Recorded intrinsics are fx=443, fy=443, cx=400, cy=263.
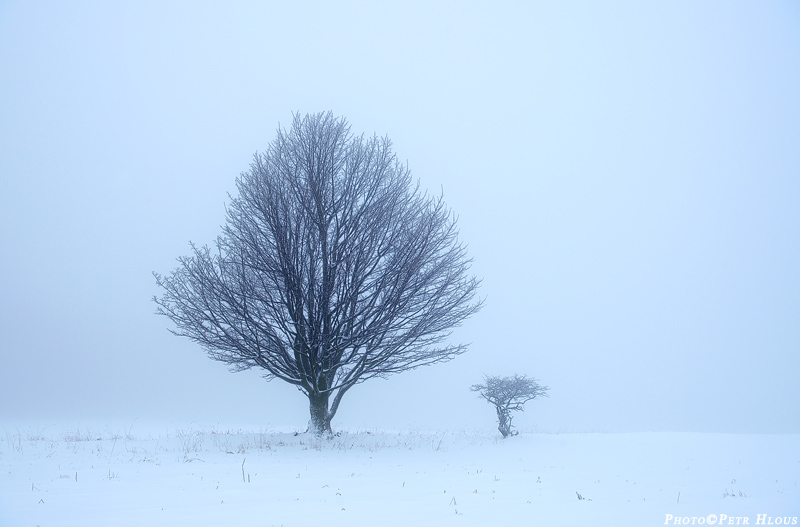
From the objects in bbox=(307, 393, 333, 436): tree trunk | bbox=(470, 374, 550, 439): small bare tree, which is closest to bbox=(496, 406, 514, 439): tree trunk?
bbox=(470, 374, 550, 439): small bare tree

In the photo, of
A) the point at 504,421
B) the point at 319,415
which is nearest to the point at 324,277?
the point at 319,415

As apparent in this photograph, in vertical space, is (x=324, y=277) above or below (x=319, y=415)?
above

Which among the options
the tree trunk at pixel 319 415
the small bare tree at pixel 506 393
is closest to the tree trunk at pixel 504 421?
the small bare tree at pixel 506 393

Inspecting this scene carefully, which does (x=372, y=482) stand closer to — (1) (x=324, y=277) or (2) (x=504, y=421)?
(1) (x=324, y=277)

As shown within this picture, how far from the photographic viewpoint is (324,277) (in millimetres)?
9875

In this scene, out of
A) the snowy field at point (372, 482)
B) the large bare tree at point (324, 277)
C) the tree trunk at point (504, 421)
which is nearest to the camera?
the snowy field at point (372, 482)

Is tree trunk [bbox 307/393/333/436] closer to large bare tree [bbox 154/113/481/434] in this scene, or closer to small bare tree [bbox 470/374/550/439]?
large bare tree [bbox 154/113/481/434]

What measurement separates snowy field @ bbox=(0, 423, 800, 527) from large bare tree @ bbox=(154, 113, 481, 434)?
1913mm

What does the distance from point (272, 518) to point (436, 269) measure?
733 cm

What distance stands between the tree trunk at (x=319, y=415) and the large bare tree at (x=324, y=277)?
0.03 meters

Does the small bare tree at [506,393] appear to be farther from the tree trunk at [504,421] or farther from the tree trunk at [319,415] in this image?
the tree trunk at [319,415]

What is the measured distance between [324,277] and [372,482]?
5115mm

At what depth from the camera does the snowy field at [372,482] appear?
3811mm

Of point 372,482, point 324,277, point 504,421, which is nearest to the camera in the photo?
point 372,482
